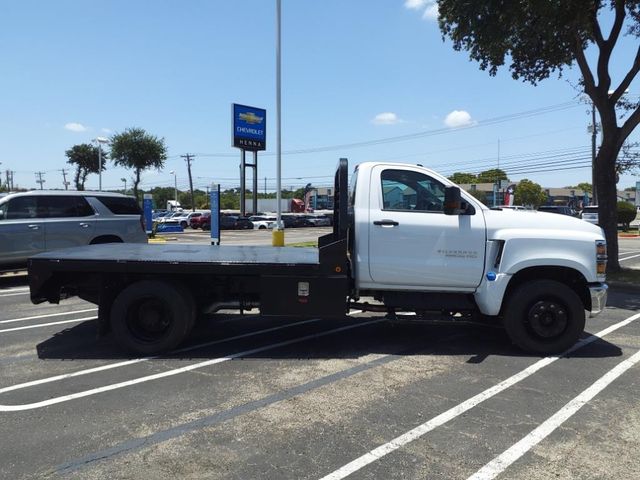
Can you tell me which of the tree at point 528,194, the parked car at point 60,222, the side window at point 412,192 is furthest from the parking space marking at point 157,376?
the tree at point 528,194

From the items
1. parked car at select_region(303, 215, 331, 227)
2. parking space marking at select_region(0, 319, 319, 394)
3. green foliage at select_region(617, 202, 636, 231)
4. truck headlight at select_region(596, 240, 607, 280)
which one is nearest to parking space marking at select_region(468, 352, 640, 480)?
truck headlight at select_region(596, 240, 607, 280)

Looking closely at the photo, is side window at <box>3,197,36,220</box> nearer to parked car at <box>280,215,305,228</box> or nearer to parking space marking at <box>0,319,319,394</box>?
parking space marking at <box>0,319,319,394</box>

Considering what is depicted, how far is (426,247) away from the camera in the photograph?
576 cm

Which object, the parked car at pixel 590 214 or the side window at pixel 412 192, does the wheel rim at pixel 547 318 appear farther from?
the parked car at pixel 590 214

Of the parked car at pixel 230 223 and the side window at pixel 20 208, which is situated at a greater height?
the side window at pixel 20 208

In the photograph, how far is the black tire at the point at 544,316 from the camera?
5.70 m

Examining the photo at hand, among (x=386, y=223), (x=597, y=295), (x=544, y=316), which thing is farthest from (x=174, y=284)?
(x=597, y=295)

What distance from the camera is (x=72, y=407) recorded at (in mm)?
4262

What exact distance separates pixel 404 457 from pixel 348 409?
0.88 m

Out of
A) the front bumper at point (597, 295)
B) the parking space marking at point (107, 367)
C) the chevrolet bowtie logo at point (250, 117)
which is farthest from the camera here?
the chevrolet bowtie logo at point (250, 117)

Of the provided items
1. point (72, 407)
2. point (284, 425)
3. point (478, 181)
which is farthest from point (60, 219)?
point (478, 181)

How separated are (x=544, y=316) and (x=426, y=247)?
62.2 inches

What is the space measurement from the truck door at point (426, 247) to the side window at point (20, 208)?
839 cm

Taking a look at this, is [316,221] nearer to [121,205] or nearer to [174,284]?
[121,205]
